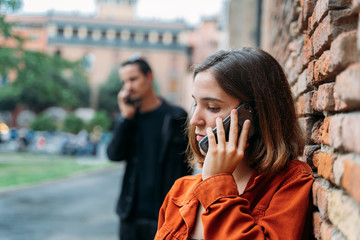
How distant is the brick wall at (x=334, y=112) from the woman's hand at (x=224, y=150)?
0.33m

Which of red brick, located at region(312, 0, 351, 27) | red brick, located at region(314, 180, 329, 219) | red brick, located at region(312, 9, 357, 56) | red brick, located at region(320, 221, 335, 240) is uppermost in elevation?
red brick, located at region(312, 0, 351, 27)

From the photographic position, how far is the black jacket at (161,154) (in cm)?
389

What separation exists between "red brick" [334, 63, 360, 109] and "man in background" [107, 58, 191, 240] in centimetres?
243

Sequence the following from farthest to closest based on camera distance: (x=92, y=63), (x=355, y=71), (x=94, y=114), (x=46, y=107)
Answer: (x=92, y=63)
(x=46, y=107)
(x=94, y=114)
(x=355, y=71)

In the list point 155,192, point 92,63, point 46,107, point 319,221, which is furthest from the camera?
point 92,63

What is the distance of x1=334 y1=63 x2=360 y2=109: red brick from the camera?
1199 mm

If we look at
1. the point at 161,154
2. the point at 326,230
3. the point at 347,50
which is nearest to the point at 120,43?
the point at 161,154

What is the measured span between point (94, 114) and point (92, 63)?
671 inches

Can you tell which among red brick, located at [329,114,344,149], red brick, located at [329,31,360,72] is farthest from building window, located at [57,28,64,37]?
A: red brick, located at [329,31,360,72]

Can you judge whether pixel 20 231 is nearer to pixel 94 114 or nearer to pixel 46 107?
pixel 94 114

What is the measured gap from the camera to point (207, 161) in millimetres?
1788

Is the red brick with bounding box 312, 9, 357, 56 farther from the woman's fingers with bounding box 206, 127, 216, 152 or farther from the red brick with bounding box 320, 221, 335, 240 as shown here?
the red brick with bounding box 320, 221, 335, 240

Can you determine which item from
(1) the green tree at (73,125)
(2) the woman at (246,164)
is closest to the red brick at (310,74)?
(2) the woman at (246,164)

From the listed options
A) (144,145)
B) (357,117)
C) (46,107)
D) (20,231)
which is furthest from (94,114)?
(357,117)
